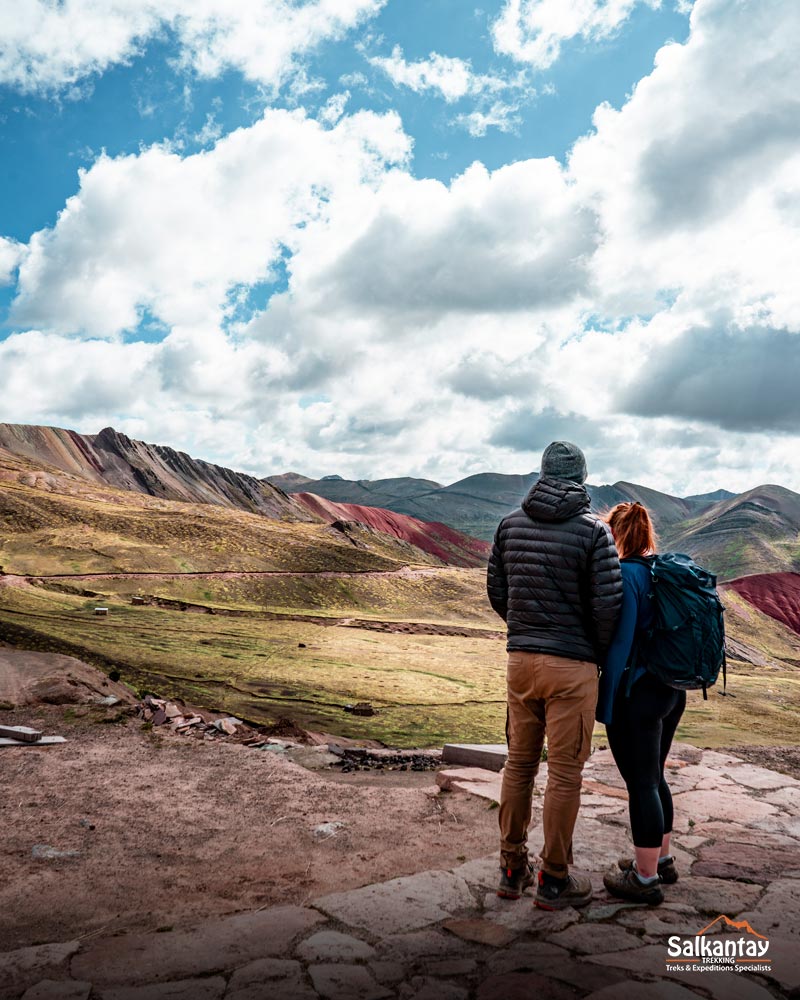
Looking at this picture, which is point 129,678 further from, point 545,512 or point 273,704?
point 545,512

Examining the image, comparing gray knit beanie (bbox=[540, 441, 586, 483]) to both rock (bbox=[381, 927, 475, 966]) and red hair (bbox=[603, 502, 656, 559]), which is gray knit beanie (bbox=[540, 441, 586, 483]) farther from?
rock (bbox=[381, 927, 475, 966])

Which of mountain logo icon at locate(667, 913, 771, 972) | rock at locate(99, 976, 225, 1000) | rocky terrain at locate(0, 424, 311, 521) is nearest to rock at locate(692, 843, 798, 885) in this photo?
mountain logo icon at locate(667, 913, 771, 972)

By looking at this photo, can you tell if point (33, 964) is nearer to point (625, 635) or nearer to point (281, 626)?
point (625, 635)

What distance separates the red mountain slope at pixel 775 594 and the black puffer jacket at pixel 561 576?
209ft

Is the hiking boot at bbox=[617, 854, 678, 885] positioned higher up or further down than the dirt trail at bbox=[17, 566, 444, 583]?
higher up

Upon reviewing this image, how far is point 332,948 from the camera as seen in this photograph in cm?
314

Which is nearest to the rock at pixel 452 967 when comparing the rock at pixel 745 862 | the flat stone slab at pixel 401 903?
the flat stone slab at pixel 401 903

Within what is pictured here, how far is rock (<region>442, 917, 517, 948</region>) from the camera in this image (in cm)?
326

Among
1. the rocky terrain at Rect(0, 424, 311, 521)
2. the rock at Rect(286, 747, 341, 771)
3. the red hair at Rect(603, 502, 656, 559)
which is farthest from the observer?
the rocky terrain at Rect(0, 424, 311, 521)

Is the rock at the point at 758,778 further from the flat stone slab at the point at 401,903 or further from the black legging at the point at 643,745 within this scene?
the flat stone slab at the point at 401,903

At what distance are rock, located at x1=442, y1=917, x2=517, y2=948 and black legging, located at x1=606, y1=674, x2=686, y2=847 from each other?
35.8 inches

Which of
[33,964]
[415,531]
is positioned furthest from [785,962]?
[415,531]

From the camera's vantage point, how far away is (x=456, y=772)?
6.54 metres

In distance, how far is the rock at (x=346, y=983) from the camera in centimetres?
273
